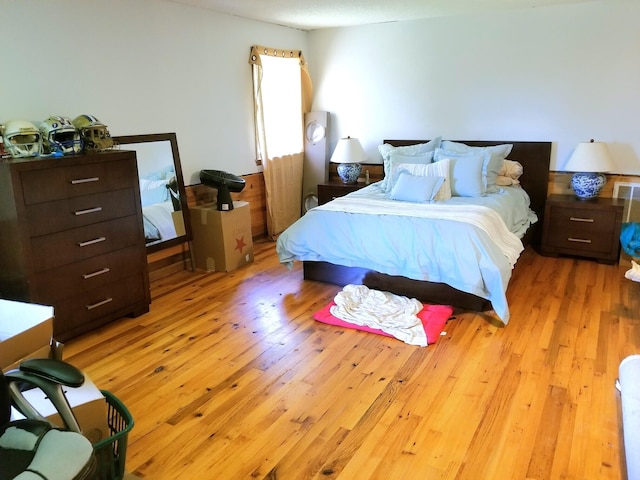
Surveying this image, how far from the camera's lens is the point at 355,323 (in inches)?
122

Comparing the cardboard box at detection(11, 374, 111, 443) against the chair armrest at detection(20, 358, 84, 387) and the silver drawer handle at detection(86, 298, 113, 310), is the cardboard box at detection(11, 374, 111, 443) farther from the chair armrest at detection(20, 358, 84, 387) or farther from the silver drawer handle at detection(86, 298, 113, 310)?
the silver drawer handle at detection(86, 298, 113, 310)

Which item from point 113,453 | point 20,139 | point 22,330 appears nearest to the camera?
point 113,453

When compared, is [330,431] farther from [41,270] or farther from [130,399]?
[41,270]

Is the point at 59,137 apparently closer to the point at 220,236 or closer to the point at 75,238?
the point at 75,238

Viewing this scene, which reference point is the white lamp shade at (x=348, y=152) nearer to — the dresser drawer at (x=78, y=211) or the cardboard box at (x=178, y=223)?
the cardboard box at (x=178, y=223)

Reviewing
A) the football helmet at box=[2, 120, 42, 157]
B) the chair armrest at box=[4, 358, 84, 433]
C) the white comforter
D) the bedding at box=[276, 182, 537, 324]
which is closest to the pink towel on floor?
the bedding at box=[276, 182, 537, 324]

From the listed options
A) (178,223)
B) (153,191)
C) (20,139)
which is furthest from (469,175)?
(20,139)

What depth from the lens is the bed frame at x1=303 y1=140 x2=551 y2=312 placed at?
3.27 m

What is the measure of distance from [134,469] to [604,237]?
3978 mm

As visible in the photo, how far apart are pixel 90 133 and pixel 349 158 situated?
8.93ft

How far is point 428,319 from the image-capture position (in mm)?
3100

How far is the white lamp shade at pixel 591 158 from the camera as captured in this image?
4.05m

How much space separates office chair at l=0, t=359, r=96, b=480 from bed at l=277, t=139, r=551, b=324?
7.57 feet

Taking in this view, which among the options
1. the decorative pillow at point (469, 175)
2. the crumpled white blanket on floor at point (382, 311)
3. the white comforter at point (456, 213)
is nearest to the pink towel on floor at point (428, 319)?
the crumpled white blanket on floor at point (382, 311)
